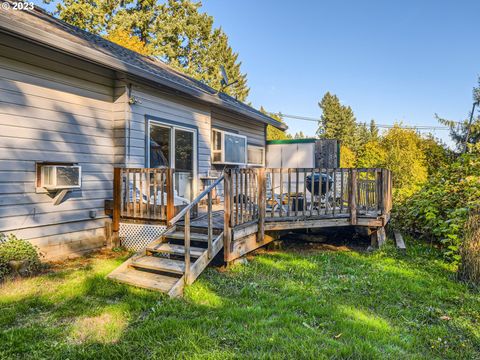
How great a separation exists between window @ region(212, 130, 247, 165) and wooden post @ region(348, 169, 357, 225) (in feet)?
11.9

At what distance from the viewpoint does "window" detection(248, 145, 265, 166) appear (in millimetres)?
10398

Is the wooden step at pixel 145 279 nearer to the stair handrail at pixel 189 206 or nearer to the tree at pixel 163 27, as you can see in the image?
the stair handrail at pixel 189 206

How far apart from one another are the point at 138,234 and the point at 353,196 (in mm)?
3681

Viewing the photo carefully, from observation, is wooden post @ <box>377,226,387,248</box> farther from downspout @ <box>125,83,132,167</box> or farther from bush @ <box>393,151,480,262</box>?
downspout @ <box>125,83,132,167</box>

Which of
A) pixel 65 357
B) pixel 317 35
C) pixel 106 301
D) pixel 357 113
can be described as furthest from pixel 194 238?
pixel 357 113

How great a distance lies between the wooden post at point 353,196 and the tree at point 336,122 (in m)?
38.7

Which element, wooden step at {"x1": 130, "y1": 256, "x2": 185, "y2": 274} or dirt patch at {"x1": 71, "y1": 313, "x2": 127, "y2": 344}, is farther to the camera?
wooden step at {"x1": 130, "y1": 256, "x2": 185, "y2": 274}

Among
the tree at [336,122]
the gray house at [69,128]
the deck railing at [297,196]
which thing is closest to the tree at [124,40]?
the gray house at [69,128]

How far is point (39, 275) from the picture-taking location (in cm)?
389

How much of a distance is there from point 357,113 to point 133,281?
47.1m

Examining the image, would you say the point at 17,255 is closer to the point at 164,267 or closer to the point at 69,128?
the point at 164,267

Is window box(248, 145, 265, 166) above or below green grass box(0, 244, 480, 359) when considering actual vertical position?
above

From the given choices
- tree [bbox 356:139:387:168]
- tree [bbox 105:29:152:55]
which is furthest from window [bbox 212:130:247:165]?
tree [bbox 105:29:152:55]

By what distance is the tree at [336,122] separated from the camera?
142 feet
